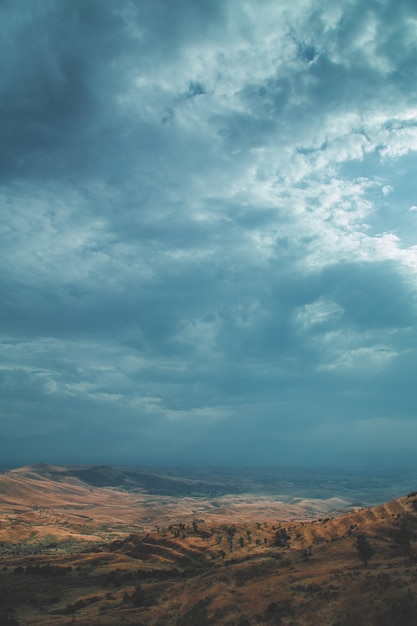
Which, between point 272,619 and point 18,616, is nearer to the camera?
point 272,619

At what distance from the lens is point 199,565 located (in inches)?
3120

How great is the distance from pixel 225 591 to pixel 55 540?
112m

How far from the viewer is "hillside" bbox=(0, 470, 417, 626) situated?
3766cm

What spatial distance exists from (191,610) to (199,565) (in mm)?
39832

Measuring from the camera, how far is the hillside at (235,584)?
124ft

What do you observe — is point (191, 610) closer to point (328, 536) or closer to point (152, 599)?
point (152, 599)

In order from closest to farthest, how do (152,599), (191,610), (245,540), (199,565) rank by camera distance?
(191,610)
(152,599)
(199,565)
(245,540)

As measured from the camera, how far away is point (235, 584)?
49.6m

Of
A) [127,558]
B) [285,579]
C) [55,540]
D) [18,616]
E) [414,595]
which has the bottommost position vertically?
[55,540]

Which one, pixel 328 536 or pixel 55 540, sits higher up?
pixel 328 536

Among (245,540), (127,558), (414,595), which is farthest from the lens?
(245,540)

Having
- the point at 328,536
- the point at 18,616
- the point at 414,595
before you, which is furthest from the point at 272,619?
the point at 328,536

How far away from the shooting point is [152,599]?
164ft

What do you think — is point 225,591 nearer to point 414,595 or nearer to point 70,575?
point 414,595
